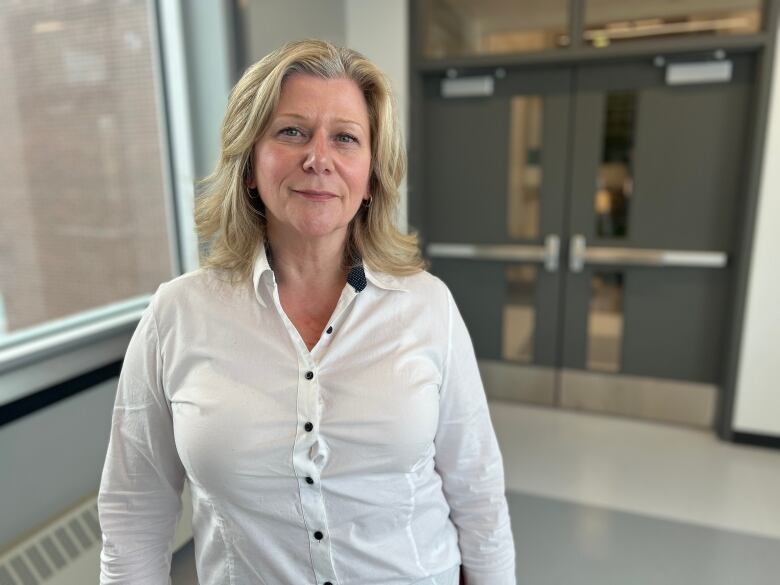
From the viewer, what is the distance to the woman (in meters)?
0.96

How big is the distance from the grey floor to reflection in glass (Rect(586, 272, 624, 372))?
123cm

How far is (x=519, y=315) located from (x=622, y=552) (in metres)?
1.72

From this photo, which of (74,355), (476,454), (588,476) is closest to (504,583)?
(476,454)

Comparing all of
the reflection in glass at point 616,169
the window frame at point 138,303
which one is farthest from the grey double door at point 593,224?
the window frame at point 138,303

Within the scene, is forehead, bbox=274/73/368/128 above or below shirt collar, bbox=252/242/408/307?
above

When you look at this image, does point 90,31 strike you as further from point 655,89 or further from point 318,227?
point 655,89

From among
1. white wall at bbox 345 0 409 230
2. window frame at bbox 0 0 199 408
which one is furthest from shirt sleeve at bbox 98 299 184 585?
white wall at bbox 345 0 409 230

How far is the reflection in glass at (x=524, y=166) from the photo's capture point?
11.6ft

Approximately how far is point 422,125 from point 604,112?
1104 millimetres

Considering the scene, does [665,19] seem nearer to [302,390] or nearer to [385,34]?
[385,34]

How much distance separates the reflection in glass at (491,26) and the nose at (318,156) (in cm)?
277

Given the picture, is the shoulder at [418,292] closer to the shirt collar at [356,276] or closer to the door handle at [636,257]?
the shirt collar at [356,276]

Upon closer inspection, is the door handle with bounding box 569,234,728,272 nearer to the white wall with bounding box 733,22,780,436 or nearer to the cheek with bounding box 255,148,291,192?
the white wall with bounding box 733,22,780,436

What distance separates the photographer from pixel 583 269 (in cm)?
359
